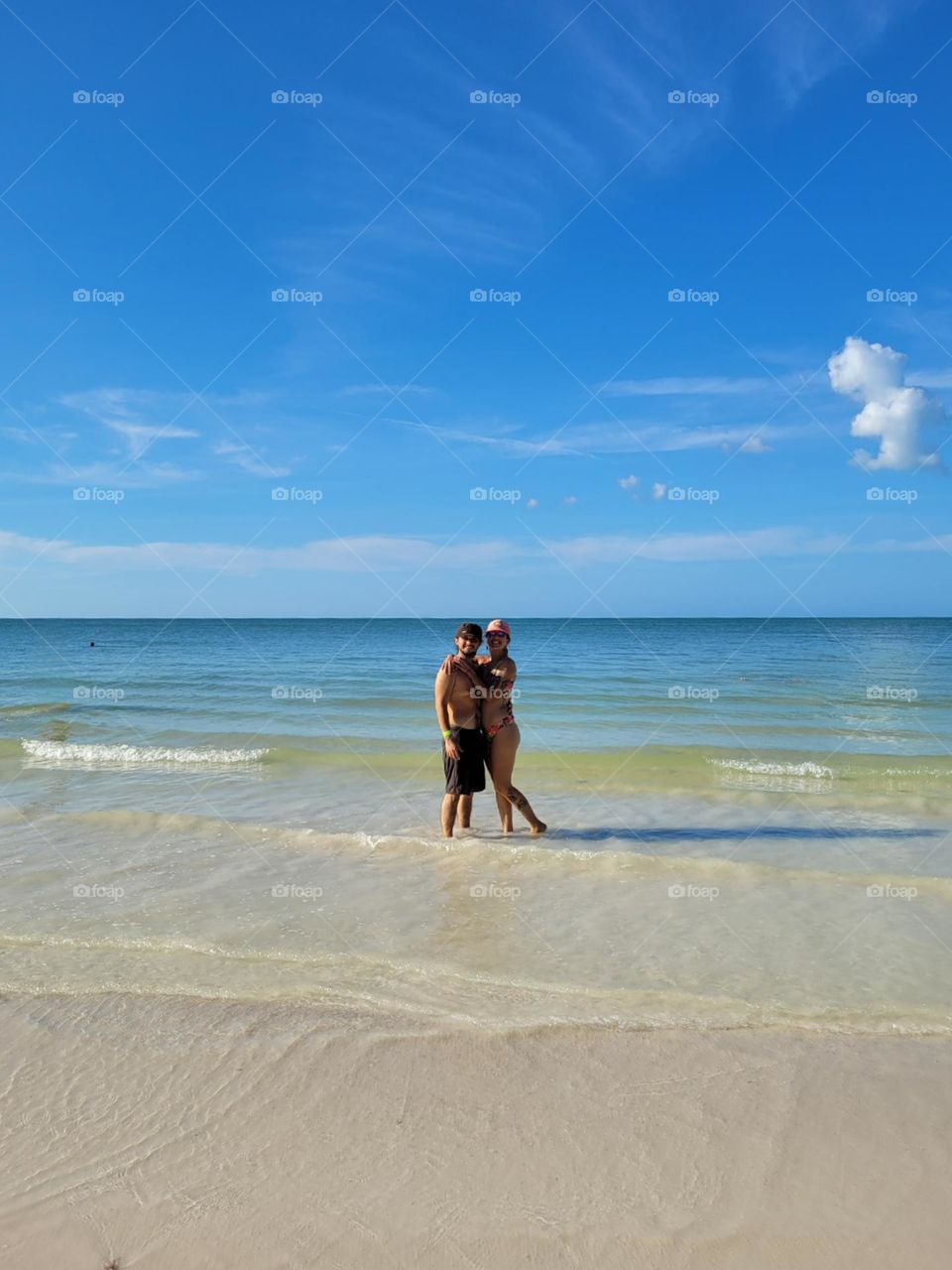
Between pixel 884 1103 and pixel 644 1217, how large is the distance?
1.37 meters

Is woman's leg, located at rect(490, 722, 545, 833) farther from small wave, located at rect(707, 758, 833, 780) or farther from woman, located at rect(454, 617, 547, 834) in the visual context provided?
small wave, located at rect(707, 758, 833, 780)

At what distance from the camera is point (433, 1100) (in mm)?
3705

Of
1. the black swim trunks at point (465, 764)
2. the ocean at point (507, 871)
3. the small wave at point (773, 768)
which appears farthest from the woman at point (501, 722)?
the small wave at point (773, 768)

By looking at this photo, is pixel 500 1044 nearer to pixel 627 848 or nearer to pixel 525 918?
pixel 525 918

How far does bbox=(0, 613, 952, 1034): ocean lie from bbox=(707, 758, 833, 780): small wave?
0.07 m

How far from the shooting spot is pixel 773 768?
41.5ft

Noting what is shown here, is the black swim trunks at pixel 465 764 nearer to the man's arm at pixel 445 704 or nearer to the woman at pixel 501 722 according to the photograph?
the man's arm at pixel 445 704

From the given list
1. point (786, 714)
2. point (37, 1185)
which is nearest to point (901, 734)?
point (786, 714)

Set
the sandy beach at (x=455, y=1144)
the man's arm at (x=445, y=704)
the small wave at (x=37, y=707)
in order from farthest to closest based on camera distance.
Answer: the small wave at (x=37, y=707), the man's arm at (x=445, y=704), the sandy beach at (x=455, y=1144)

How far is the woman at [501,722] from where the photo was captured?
28.0 ft

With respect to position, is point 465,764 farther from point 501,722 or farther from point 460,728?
point 501,722

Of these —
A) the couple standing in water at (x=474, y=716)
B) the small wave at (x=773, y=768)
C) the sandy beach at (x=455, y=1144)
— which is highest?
the couple standing in water at (x=474, y=716)

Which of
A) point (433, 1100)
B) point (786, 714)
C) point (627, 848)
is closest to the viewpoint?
point (433, 1100)

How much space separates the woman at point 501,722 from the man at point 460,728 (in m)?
0.09
